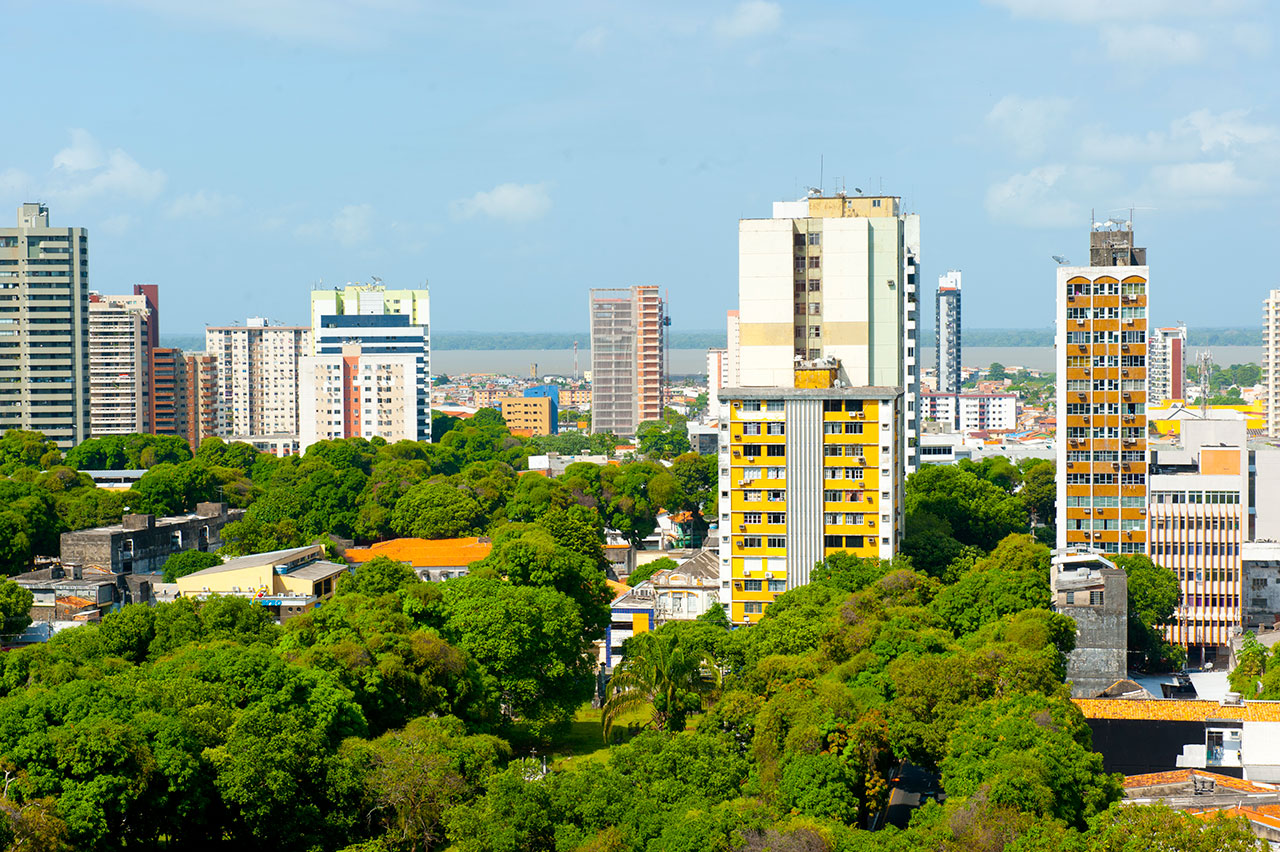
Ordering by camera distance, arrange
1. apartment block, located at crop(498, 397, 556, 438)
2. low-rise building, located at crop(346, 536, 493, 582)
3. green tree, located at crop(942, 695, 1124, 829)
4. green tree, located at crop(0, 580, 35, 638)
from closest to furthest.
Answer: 1. green tree, located at crop(942, 695, 1124, 829)
2. green tree, located at crop(0, 580, 35, 638)
3. low-rise building, located at crop(346, 536, 493, 582)
4. apartment block, located at crop(498, 397, 556, 438)

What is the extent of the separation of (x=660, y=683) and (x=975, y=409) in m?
110

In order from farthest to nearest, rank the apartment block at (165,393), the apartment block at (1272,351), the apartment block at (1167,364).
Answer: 1. the apartment block at (1167,364)
2. the apartment block at (1272,351)
3. the apartment block at (165,393)

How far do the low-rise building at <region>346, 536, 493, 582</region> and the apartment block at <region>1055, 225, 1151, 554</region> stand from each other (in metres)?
17.7

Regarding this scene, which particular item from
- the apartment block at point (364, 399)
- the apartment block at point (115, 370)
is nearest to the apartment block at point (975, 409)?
the apartment block at point (364, 399)

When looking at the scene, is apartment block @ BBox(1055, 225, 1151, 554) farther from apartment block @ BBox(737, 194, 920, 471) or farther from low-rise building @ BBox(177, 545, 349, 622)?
low-rise building @ BBox(177, 545, 349, 622)

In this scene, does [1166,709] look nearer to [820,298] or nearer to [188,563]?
[820,298]

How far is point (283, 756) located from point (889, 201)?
35673 mm

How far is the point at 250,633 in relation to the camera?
34656 millimetres

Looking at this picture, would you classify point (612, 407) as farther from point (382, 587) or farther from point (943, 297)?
point (382, 587)

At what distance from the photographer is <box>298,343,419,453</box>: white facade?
100438 millimetres

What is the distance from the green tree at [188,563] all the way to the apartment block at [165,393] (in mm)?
47942

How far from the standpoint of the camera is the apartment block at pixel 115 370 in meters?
92.9

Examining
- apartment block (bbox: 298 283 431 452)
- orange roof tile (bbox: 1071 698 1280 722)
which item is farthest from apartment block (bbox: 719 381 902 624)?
Answer: apartment block (bbox: 298 283 431 452)

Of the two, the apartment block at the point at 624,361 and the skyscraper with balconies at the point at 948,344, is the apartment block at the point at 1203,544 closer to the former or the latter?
the apartment block at the point at 624,361
